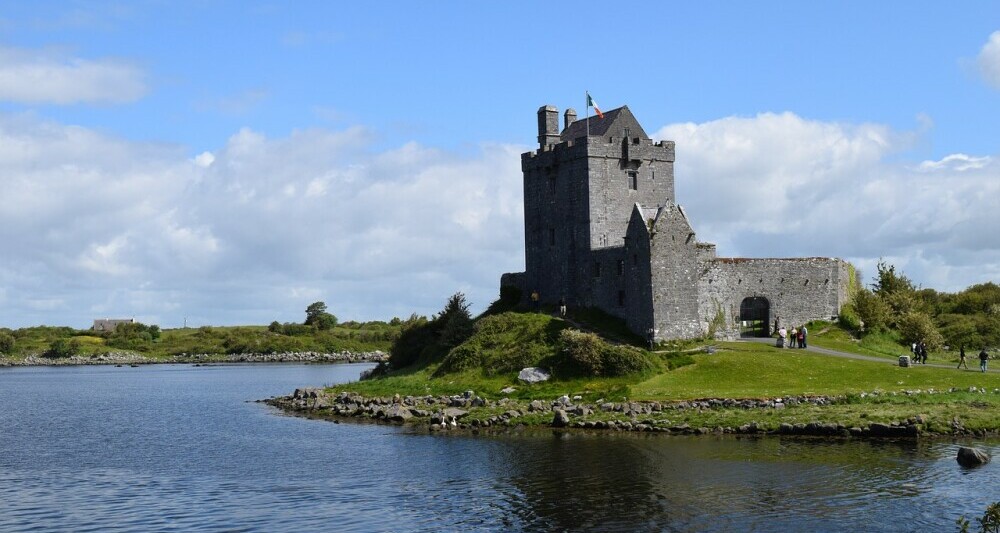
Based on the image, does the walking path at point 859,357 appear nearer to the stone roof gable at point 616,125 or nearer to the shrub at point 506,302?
the stone roof gable at point 616,125

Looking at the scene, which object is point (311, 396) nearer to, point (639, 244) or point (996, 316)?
point (639, 244)

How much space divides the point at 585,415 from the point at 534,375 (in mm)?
8650

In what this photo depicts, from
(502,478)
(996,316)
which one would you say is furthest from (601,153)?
(996,316)

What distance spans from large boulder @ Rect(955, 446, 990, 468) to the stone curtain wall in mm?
27901

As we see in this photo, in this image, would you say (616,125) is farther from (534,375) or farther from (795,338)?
(534,375)

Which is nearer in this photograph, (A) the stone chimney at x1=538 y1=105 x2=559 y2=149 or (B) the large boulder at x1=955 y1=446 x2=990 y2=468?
(B) the large boulder at x1=955 y1=446 x2=990 y2=468

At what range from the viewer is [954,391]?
47.9m

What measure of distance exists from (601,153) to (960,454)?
36543 mm

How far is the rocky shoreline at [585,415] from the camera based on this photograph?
136 feet

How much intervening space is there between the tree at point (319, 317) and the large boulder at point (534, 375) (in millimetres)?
128079

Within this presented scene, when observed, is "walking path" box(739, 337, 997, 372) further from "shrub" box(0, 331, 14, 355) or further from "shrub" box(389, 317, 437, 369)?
"shrub" box(0, 331, 14, 355)

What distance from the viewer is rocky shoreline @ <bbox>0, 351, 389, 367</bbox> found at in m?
152

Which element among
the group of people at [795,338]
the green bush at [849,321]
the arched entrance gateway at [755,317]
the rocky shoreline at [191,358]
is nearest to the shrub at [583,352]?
the group of people at [795,338]

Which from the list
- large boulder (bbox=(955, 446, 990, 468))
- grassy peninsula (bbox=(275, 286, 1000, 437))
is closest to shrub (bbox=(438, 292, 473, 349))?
grassy peninsula (bbox=(275, 286, 1000, 437))
